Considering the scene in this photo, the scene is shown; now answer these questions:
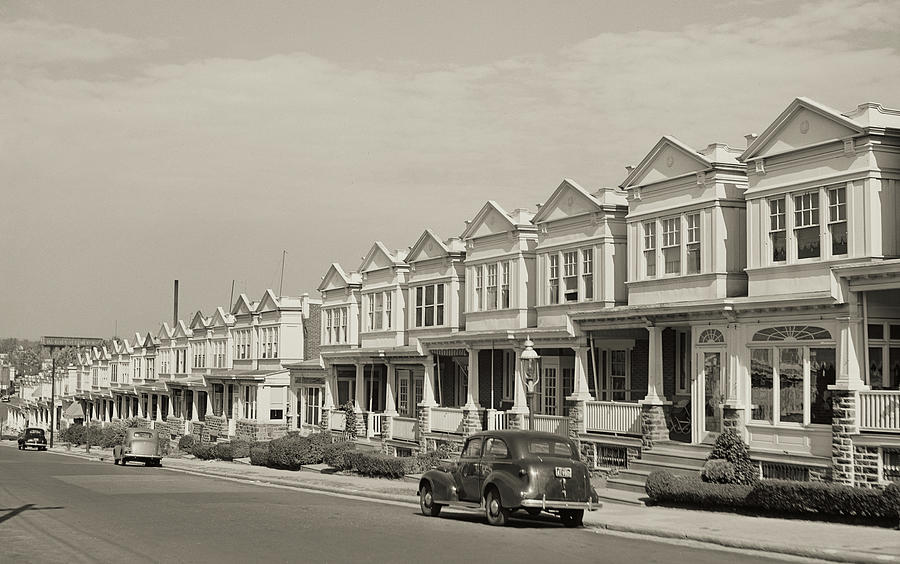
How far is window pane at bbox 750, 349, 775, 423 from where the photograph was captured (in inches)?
978

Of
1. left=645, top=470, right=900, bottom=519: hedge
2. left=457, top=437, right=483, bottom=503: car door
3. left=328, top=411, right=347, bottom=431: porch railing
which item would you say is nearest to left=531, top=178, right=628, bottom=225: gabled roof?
left=645, top=470, right=900, bottom=519: hedge

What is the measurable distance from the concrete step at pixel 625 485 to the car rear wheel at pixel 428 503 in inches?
279

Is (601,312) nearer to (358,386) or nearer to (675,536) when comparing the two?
(675,536)

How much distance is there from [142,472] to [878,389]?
28.9 metres

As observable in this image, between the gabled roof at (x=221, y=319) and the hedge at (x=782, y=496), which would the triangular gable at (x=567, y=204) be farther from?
the gabled roof at (x=221, y=319)

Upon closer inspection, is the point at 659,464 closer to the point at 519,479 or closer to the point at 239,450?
the point at 519,479

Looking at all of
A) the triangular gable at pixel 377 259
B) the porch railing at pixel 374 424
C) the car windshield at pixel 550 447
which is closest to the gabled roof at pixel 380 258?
the triangular gable at pixel 377 259

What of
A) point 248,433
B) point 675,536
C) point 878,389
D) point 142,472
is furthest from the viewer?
point 248,433

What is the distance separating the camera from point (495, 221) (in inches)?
1467

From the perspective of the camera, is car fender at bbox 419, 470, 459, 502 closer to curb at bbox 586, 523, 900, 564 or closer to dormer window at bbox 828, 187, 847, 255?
curb at bbox 586, 523, 900, 564

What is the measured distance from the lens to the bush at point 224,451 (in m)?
51.2

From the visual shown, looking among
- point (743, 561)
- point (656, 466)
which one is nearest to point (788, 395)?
point (656, 466)

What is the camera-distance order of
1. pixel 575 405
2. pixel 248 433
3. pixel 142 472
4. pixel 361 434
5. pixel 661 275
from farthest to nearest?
1. pixel 248 433
2. pixel 361 434
3. pixel 142 472
4. pixel 575 405
5. pixel 661 275

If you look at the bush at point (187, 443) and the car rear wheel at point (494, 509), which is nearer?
the car rear wheel at point (494, 509)
